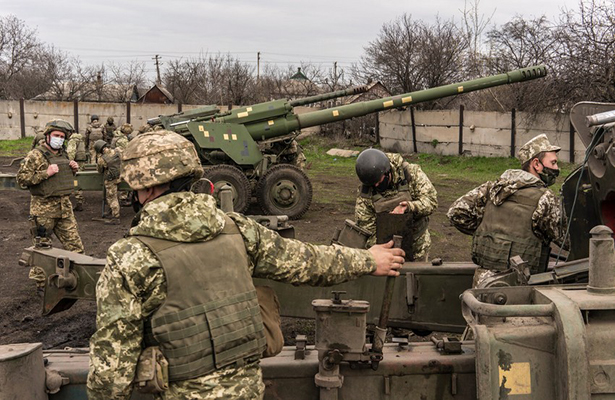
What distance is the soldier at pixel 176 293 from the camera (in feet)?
7.36

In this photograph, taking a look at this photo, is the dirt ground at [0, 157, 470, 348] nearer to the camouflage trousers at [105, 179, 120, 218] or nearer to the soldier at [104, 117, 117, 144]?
the camouflage trousers at [105, 179, 120, 218]

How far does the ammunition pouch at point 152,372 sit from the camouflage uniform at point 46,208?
16.2 feet

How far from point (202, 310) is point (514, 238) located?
2.26 meters

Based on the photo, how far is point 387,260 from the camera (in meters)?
2.76

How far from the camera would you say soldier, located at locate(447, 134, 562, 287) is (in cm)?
391

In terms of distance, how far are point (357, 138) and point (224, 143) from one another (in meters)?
11.3

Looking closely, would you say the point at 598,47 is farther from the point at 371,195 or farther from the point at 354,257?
the point at 354,257

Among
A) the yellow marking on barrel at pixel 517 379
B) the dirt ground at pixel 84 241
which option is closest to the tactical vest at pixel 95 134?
the dirt ground at pixel 84 241

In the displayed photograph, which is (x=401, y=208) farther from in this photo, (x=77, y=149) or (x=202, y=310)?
(x=77, y=149)

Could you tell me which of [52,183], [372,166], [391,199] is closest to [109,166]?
[52,183]

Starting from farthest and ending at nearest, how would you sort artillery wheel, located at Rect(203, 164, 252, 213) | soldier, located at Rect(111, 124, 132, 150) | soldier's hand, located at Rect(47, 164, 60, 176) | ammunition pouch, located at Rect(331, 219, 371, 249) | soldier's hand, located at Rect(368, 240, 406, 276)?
1. soldier, located at Rect(111, 124, 132, 150)
2. artillery wheel, located at Rect(203, 164, 252, 213)
3. soldier's hand, located at Rect(47, 164, 60, 176)
4. ammunition pouch, located at Rect(331, 219, 371, 249)
5. soldier's hand, located at Rect(368, 240, 406, 276)

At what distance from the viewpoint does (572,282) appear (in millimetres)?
3082

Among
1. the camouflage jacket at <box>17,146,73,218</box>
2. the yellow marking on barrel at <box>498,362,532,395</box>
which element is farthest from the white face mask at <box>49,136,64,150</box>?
the yellow marking on barrel at <box>498,362,532,395</box>

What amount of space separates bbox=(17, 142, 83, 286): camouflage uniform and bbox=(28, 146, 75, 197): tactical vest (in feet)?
0.15
